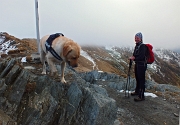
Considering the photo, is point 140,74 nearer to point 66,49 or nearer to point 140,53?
point 140,53

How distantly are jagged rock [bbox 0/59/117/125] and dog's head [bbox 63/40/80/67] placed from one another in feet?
4.74

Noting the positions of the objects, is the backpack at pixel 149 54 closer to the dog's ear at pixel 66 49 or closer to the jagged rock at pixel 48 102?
the jagged rock at pixel 48 102

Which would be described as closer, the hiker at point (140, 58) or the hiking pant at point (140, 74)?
the hiker at point (140, 58)

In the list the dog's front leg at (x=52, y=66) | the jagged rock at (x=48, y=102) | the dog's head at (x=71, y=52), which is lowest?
the jagged rock at (x=48, y=102)

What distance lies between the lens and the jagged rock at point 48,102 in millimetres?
7473

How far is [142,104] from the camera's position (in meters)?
12.1

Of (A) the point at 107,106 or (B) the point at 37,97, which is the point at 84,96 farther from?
(B) the point at 37,97

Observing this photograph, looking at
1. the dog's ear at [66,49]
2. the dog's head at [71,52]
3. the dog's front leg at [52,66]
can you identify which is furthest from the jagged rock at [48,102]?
the dog's ear at [66,49]

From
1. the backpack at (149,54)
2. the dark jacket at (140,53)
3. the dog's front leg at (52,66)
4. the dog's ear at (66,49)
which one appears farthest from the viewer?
the backpack at (149,54)

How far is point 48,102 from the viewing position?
309 inches

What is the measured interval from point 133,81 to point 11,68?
11.6 m

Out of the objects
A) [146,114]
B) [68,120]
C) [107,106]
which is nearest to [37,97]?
[68,120]

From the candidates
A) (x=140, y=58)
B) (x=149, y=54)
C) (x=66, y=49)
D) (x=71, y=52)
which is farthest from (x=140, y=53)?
(x=66, y=49)

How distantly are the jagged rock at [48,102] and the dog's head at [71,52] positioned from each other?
1444mm
